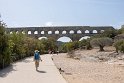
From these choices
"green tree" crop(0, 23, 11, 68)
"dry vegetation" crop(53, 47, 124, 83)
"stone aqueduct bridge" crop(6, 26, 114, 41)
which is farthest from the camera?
"stone aqueduct bridge" crop(6, 26, 114, 41)

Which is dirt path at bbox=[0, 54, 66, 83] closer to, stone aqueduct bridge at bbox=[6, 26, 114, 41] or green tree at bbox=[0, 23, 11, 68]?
green tree at bbox=[0, 23, 11, 68]

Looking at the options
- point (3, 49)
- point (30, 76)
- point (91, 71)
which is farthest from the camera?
point (91, 71)

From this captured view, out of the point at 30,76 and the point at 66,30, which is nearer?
the point at 30,76

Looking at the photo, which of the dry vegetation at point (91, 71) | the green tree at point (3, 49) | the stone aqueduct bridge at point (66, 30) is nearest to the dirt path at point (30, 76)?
the dry vegetation at point (91, 71)

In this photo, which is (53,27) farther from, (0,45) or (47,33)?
(0,45)

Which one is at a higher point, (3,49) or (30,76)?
(3,49)

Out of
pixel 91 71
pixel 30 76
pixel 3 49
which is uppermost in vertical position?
pixel 3 49

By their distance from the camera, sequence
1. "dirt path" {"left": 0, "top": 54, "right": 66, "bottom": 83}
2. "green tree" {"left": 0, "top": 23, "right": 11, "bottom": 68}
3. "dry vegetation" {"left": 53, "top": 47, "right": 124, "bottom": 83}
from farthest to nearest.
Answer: "green tree" {"left": 0, "top": 23, "right": 11, "bottom": 68} → "dry vegetation" {"left": 53, "top": 47, "right": 124, "bottom": 83} → "dirt path" {"left": 0, "top": 54, "right": 66, "bottom": 83}

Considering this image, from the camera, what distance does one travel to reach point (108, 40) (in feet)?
246

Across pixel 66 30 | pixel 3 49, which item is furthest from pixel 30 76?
pixel 66 30

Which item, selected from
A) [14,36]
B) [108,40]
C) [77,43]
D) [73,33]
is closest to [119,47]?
[108,40]

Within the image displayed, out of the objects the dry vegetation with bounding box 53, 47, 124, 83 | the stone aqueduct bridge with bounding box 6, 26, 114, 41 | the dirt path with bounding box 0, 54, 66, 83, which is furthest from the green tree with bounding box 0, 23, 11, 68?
the stone aqueduct bridge with bounding box 6, 26, 114, 41

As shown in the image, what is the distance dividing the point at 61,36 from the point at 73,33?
4652 mm

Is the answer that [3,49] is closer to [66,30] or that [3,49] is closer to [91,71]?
[91,71]
